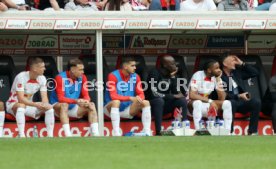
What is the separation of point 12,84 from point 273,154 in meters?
6.88

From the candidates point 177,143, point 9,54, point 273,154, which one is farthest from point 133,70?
point 273,154

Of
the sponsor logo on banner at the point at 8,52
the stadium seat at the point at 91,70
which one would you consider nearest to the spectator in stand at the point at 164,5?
the stadium seat at the point at 91,70

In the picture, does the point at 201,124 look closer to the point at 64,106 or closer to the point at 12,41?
the point at 64,106

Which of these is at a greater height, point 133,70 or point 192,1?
point 192,1

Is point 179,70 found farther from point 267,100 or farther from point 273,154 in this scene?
point 273,154

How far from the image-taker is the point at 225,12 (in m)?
18.1

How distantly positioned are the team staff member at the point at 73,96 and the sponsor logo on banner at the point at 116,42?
1329 millimetres

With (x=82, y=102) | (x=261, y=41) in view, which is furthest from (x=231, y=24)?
(x=82, y=102)

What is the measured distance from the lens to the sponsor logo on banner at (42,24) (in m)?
17.7

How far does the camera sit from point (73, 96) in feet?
59.6

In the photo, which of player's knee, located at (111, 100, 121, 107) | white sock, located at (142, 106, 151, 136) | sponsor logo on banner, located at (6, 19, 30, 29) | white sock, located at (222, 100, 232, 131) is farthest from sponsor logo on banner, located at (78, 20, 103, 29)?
white sock, located at (222, 100, 232, 131)

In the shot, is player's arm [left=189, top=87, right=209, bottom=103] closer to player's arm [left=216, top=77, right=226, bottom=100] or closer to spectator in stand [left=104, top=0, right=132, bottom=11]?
player's arm [left=216, top=77, right=226, bottom=100]

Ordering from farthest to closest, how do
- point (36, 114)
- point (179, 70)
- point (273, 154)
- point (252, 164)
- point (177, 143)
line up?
point (179, 70), point (36, 114), point (177, 143), point (273, 154), point (252, 164)

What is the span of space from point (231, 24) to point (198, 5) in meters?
0.91
